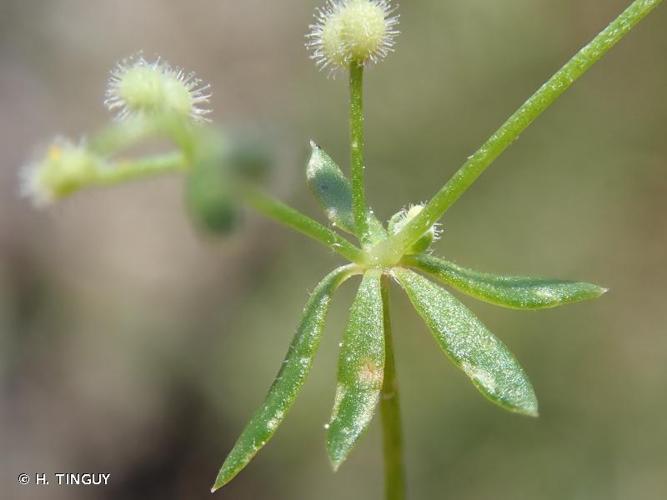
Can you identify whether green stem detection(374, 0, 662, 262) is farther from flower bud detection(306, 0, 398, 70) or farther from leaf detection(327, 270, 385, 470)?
flower bud detection(306, 0, 398, 70)

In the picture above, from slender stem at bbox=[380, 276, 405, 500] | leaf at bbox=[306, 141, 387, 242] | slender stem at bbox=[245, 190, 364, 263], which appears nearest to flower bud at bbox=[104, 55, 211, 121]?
slender stem at bbox=[245, 190, 364, 263]

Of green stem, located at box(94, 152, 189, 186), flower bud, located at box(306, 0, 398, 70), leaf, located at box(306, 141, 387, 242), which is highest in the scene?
flower bud, located at box(306, 0, 398, 70)

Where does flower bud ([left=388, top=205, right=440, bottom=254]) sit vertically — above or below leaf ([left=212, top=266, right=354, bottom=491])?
above

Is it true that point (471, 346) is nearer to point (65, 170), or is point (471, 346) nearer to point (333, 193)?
point (333, 193)

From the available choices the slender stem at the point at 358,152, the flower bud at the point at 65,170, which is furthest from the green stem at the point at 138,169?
the slender stem at the point at 358,152

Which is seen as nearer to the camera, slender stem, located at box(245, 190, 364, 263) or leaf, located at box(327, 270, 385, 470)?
slender stem, located at box(245, 190, 364, 263)

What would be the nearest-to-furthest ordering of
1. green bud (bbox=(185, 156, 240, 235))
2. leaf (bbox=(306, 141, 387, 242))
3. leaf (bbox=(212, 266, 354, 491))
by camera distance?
green bud (bbox=(185, 156, 240, 235)) → leaf (bbox=(212, 266, 354, 491)) → leaf (bbox=(306, 141, 387, 242))
